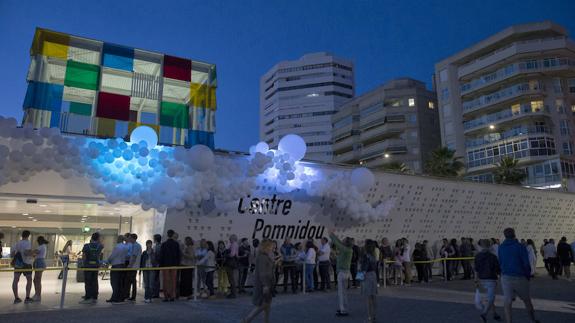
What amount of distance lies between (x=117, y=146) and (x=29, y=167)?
74.5 inches

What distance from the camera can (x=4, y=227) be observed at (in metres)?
15.2

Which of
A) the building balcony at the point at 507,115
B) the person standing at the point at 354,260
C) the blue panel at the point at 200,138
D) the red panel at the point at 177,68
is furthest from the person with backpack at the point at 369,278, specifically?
the building balcony at the point at 507,115

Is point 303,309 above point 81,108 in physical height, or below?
below

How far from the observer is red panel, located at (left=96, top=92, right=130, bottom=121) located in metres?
13.7

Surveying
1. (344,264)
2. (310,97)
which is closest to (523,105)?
(344,264)

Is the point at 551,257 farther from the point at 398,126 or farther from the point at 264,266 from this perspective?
the point at 398,126

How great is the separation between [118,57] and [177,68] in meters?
2.03

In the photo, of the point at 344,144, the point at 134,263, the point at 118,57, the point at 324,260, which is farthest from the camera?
the point at 344,144

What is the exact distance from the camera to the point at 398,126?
2178 inches

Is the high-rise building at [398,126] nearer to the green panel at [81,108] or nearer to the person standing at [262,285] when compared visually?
the green panel at [81,108]

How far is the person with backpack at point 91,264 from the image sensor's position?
9.72 metres

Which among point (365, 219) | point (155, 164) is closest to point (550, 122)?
point (365, 219)

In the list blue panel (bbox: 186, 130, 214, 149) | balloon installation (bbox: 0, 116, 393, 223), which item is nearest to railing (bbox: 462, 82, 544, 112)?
blue panel (bbox: 186, 130, 214, 149)

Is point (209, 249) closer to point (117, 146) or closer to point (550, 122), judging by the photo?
point (117, 146)
